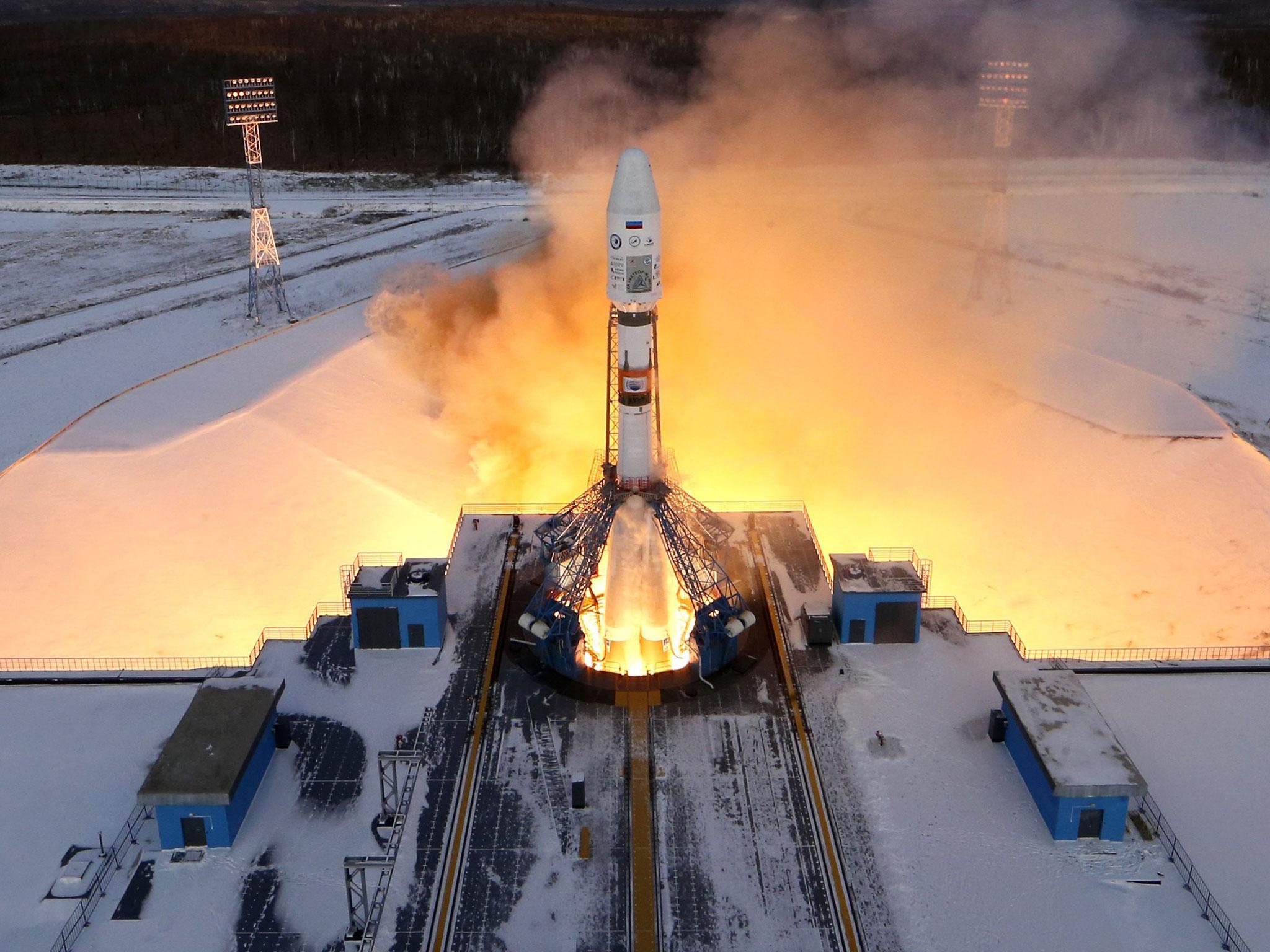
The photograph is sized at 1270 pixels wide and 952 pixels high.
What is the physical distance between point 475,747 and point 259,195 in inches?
1830

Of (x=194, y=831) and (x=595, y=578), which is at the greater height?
(x=595, y=578)

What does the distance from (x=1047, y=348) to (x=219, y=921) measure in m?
50.5

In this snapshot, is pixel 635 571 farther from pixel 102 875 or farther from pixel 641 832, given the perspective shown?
pixel 102 875

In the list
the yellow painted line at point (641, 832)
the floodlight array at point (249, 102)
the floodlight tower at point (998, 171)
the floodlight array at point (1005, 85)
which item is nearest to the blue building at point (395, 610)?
the yellow painted line at point (641, 832)

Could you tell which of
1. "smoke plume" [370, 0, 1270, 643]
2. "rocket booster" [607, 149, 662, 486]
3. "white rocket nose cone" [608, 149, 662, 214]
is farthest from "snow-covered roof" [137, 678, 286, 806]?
"smoke plume" [370, 0, 1270, 643]

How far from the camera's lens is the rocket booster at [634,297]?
3181cm

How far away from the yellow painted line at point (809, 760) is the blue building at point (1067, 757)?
523cm

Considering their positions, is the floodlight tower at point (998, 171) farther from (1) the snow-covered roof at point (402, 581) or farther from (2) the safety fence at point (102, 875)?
(2) the safety fence at point (102, 875)

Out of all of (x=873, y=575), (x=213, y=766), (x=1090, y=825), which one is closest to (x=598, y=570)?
(x=873, y=575)

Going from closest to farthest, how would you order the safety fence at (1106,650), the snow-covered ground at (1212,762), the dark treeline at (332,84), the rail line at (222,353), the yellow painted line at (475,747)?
the yellow painted line at (475,747) < the snow-covered ground at (1212,762) < the safety fence at (1106,650) < the rail line at (222,353) < the dark treeline at (332,84)

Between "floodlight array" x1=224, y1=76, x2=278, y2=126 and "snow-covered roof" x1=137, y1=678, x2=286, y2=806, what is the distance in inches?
1478

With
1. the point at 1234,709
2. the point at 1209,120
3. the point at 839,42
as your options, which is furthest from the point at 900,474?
the point at 1209,120

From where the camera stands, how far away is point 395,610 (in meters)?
35.1

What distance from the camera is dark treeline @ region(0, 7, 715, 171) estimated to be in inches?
4181
